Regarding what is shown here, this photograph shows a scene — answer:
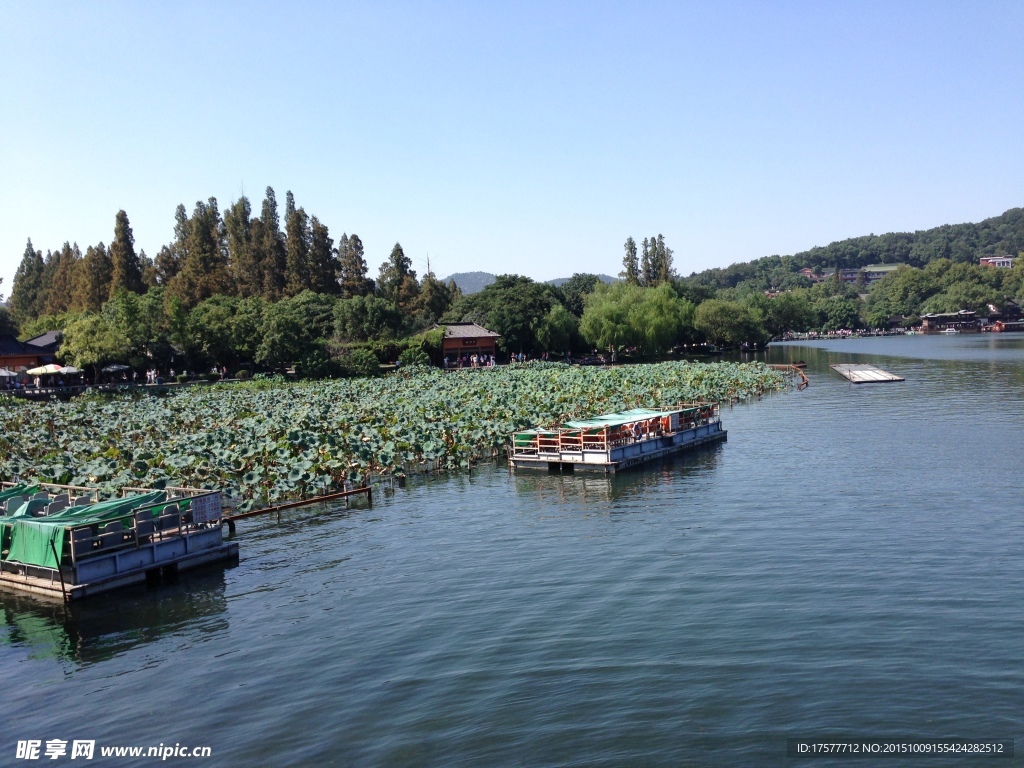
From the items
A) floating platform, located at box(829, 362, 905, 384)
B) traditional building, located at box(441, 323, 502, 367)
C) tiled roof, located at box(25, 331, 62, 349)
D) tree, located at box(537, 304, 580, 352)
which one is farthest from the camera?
tree, located at box(537, 304, 580, 352)

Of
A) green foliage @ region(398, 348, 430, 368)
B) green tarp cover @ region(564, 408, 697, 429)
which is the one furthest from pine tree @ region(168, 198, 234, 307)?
green tarp cover @ region(564, 408, 697, 429)

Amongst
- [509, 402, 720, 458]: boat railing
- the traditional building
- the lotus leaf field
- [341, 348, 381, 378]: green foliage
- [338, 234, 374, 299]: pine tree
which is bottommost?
[509, 402, 720, 458]: boat railing

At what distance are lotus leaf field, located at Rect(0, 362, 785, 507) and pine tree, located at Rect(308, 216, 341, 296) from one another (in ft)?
123

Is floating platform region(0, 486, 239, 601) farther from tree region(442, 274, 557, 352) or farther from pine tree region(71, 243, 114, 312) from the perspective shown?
pine tree region(71, 243, 114, 312)

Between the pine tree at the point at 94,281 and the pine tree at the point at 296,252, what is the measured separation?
19.0 meters

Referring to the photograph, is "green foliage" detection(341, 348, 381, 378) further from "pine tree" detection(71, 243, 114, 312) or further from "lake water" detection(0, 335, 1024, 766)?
"lake water" detection(0, 335, 1024, 766)

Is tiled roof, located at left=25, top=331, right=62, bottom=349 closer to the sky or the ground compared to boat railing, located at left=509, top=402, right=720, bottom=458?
closer to the sky

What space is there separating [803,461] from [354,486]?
17.4 meters

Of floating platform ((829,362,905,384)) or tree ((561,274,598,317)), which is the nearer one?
floating platform ((829,362,905,384))

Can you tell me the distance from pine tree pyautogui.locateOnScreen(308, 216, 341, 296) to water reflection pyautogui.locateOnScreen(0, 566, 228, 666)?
279 ft

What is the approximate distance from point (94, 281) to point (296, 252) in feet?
71.4

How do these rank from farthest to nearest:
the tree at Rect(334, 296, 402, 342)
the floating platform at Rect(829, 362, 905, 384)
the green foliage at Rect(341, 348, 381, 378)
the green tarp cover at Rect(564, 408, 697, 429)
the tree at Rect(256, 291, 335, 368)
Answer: the tree at Rect(334, 296, 402, 342), the green foliage at Rect(341, 348, 381, 378), the tree at Rect(256, 291, 335, 368), the floating platform at Rect(829, 362, 905, 384), the green tarp cover at Rect(564, 408, 697, 429)

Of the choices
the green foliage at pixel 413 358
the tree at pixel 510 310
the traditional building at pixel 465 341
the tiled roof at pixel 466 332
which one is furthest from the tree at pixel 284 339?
the tree at pixel 510 310

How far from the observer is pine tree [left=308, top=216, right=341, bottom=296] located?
341 ft
